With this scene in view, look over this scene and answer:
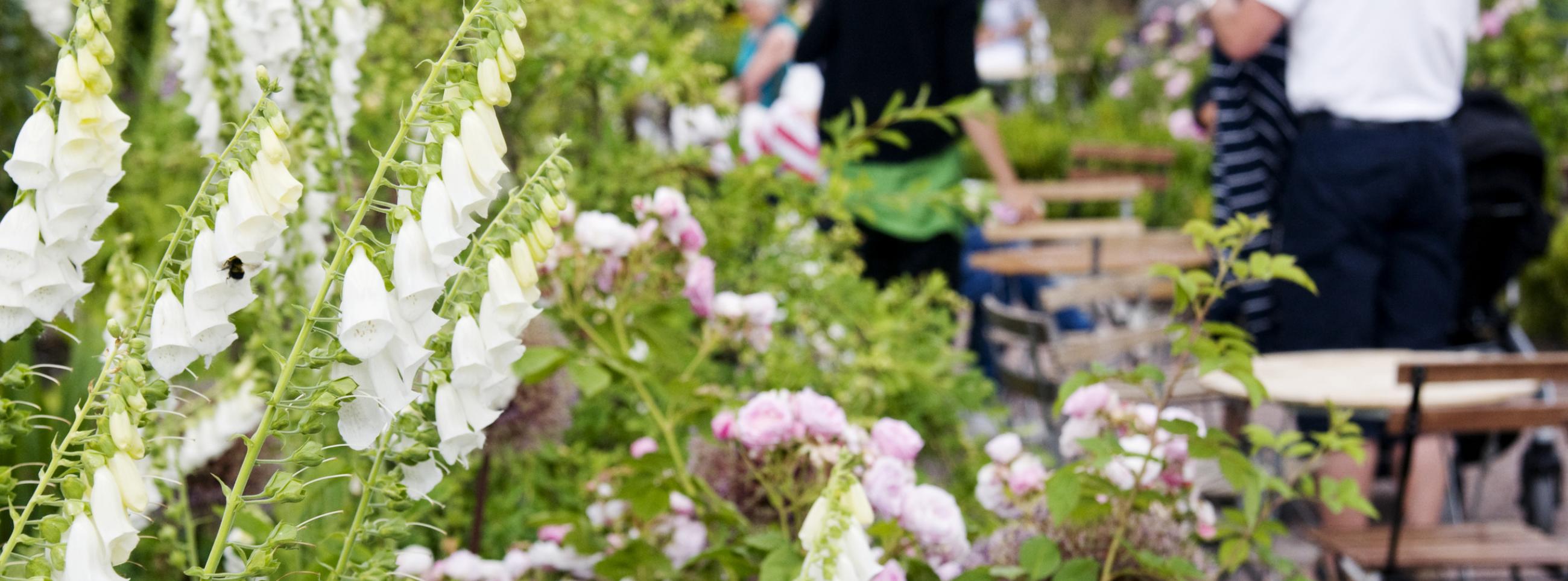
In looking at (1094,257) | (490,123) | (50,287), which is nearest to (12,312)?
(50,287)

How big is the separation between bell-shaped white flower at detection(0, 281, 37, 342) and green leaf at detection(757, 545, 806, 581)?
695 millimetres

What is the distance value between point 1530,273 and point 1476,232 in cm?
325

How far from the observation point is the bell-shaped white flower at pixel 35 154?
80 centimetres

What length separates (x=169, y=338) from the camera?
80cm

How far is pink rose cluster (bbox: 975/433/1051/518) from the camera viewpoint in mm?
1684

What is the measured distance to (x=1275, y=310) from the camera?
3.44 m

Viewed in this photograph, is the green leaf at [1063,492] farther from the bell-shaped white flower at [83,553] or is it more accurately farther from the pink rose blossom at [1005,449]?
the bell-shaped white flower at [83,553]

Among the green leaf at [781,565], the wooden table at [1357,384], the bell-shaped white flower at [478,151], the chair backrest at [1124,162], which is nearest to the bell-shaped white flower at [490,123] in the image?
the bell-shaped white flower at [478,151]

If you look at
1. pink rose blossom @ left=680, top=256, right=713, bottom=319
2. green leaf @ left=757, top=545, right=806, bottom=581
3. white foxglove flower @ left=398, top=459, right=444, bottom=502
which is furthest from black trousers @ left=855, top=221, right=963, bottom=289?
white foxglove flower @ left=398, top=459, right=444, bottom=502

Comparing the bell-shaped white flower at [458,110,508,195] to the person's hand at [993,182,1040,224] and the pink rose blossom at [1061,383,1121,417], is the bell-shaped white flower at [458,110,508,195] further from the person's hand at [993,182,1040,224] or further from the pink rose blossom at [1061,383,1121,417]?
the person's hand at [993,182,1040,224]

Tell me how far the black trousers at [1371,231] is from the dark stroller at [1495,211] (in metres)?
0.86

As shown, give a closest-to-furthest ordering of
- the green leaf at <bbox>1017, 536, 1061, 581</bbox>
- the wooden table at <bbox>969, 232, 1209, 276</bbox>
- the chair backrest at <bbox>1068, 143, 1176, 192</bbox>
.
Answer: the green leaf at <bbox>1017, 536, 1061, 581</bbox>
the wooden table at <bbox>969, 232, 1209, 276</bbox>
the chair backrest at <bbox>1068, 143, 1176, 192</bbox>

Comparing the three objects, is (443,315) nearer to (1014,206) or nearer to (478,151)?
(478,151)

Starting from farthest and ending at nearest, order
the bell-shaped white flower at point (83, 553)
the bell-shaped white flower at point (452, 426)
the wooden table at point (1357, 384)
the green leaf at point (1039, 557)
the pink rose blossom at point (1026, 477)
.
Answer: the wooden table at point (1357, 384), the pink rose blossom at point (1026, 477), the green leaf at point (1039, 557), the bell-shaped white flower at point (452, 426), the bell-shaped white flower at point (83, 553)
